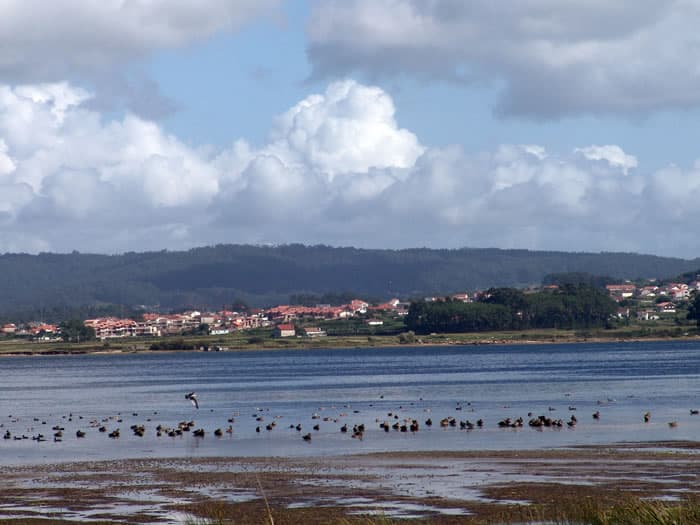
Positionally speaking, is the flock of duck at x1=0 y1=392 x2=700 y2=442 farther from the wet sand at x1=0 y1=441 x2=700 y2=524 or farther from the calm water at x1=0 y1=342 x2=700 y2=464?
the wet sand at x1=0 y1=441 x2=700 y2=524

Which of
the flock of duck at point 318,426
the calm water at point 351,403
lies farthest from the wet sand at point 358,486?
the flock of duck at point 318,426

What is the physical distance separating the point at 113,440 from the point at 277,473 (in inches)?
784

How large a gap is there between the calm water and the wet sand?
4.54m

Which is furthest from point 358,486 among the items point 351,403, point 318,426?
point 351,403

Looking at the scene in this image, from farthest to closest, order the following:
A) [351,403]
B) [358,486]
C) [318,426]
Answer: [351,403]
[318,426]
[358,486]

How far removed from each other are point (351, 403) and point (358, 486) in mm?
44630

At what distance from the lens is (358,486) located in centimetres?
3956

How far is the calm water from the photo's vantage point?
55.4m

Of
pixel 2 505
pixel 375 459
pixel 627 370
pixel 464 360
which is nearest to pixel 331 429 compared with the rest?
pixel 375 459

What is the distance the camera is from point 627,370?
11775cm

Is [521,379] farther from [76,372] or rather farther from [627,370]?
[76,372]

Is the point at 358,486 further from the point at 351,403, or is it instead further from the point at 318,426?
the point at 351,403

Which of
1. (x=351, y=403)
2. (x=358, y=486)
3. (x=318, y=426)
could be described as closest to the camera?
(x=358, y=486)

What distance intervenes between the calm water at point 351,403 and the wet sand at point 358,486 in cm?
454
